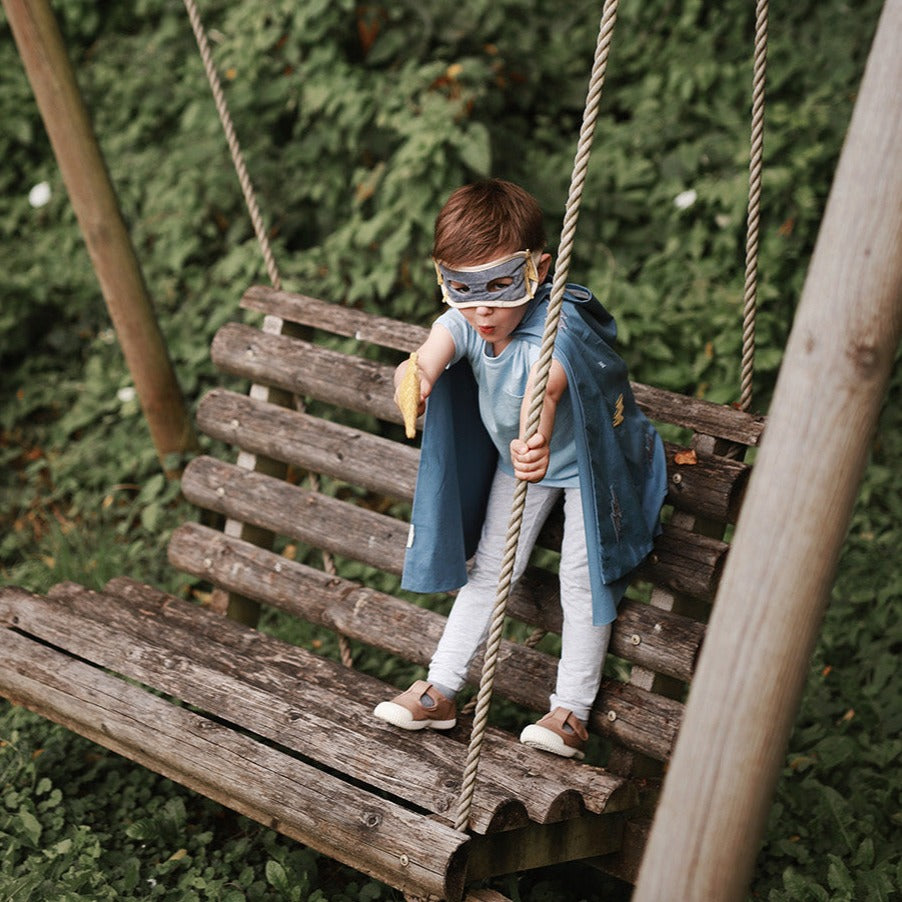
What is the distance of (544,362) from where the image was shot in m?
2.27

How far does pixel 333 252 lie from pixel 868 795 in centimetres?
296

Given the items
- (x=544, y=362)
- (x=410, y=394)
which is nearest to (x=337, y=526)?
(x=410, y=394)

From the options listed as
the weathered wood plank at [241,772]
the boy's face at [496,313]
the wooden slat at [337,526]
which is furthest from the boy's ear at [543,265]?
the weathered wood plank at [241,772]

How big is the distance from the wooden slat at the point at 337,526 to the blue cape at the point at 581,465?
93mm

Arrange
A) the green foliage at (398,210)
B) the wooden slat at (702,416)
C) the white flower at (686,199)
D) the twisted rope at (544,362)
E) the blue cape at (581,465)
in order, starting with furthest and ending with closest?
the white flower at (686,199) → the green foliage at (398,210) → the wooden slat at (702,416) → the blue cape at (581,465) → the twisted rope at (544,362)

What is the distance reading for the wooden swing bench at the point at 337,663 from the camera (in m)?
2.64

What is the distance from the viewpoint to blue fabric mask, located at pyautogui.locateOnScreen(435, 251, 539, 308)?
264cm

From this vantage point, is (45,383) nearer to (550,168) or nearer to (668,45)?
(550,168)

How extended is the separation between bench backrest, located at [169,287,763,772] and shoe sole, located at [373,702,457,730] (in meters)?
0.25

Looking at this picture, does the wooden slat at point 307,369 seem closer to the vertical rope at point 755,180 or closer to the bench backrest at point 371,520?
the bench backrest at point 371,520

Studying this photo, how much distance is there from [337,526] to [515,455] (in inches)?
43.8

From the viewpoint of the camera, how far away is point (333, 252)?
5195 mm

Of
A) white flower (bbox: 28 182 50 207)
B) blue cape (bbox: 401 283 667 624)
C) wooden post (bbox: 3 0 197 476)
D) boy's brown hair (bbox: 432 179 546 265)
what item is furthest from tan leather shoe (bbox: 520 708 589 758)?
white flower (bbox: 28 182 50 207)

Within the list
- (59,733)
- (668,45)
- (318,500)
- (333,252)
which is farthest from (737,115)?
(59,733)
